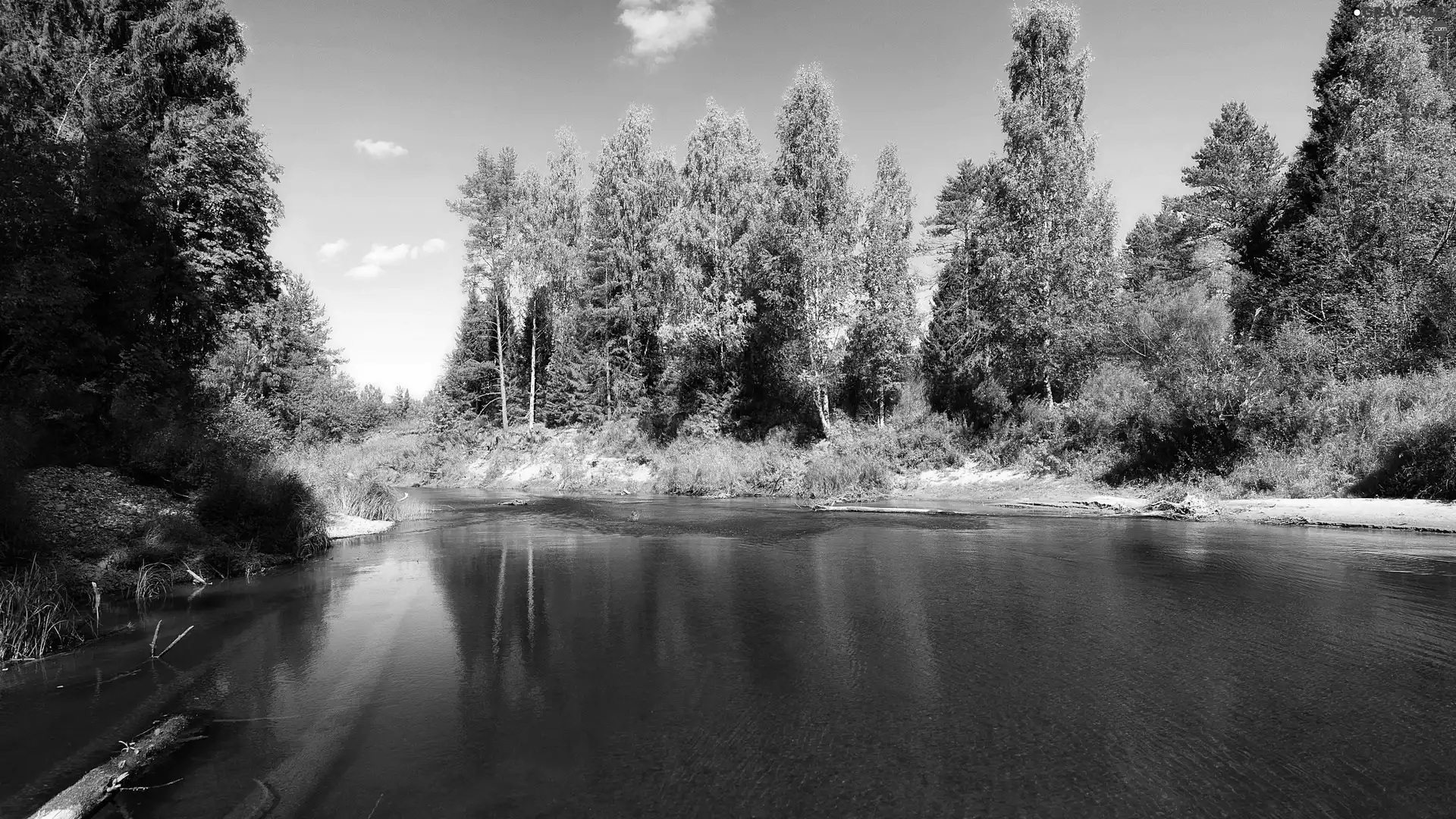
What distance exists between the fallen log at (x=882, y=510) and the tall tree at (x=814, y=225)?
12.1 metres

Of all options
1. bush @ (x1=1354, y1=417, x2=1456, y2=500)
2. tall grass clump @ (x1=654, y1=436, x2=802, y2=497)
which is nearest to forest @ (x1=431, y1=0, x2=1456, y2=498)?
bush @ (x1=1354, y1=417, x2=1456, y2=500)

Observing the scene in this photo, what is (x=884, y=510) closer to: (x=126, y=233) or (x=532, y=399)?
(x=126, y=233)

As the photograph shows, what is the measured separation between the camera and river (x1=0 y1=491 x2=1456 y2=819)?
4738 millimetres

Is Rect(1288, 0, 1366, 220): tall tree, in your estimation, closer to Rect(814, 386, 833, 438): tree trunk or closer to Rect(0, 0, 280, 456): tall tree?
Rect(814, 386, 833, 438): tree trunk

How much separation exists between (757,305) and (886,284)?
838 centimetres

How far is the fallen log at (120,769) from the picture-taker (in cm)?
436

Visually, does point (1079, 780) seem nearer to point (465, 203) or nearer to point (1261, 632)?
point (1261, 632)

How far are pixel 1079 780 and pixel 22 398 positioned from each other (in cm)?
1853

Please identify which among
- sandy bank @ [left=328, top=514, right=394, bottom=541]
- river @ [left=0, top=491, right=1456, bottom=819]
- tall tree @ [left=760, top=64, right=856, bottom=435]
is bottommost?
river @ [left=0, top=491, right=1456, bottom=819]

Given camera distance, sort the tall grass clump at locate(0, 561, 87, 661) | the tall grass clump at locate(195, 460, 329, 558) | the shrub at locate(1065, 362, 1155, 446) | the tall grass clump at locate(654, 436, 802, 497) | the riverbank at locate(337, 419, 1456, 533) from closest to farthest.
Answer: the tall grass clump at locate(0, 561, 87, 661), the tall grass clump at locate(195, 460, 329, 558), the riverbank at locate(337, 419, 1456, 533), the shrub at locate(1065, 362, 1155, 446), the tall grass clump at locate(654, 436, 802, 497)

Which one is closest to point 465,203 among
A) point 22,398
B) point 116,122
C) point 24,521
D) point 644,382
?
point 644,382

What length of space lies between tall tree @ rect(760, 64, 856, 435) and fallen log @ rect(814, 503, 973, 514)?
12116 mm

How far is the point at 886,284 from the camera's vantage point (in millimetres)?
34719

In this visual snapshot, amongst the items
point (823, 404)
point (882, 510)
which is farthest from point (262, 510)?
point (823, 404)
